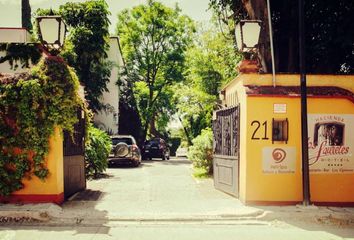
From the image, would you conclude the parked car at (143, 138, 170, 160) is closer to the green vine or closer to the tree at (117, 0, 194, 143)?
the tree at (117, 0, 194, 143)

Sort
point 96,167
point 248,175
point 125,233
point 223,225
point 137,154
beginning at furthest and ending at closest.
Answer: point 137,154 < point 96,167 < point 248,175 < point 223,225 < point 125,233

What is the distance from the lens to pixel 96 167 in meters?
14.7

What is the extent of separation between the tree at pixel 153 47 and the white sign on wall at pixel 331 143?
92.7 ft

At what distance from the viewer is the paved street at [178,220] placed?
268 inches

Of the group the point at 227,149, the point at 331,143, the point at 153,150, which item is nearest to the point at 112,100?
the point at 153,150

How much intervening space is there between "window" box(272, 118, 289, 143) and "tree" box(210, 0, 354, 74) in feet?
15.9

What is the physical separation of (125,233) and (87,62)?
2013 cm

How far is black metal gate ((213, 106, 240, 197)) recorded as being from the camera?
32.4ft

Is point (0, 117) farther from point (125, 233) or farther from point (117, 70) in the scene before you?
point (117, 70)

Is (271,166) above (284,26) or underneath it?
underneath

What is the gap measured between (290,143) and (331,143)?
103 cm

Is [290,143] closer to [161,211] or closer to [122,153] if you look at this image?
[161,211]

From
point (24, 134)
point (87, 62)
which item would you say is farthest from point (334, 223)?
point (87, 62)

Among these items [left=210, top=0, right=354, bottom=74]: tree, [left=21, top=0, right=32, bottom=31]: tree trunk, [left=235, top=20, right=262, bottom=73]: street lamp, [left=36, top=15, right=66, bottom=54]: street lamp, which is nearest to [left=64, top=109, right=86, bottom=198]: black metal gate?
[left=36, top=15, right=66, bottom=54]: street lamp
